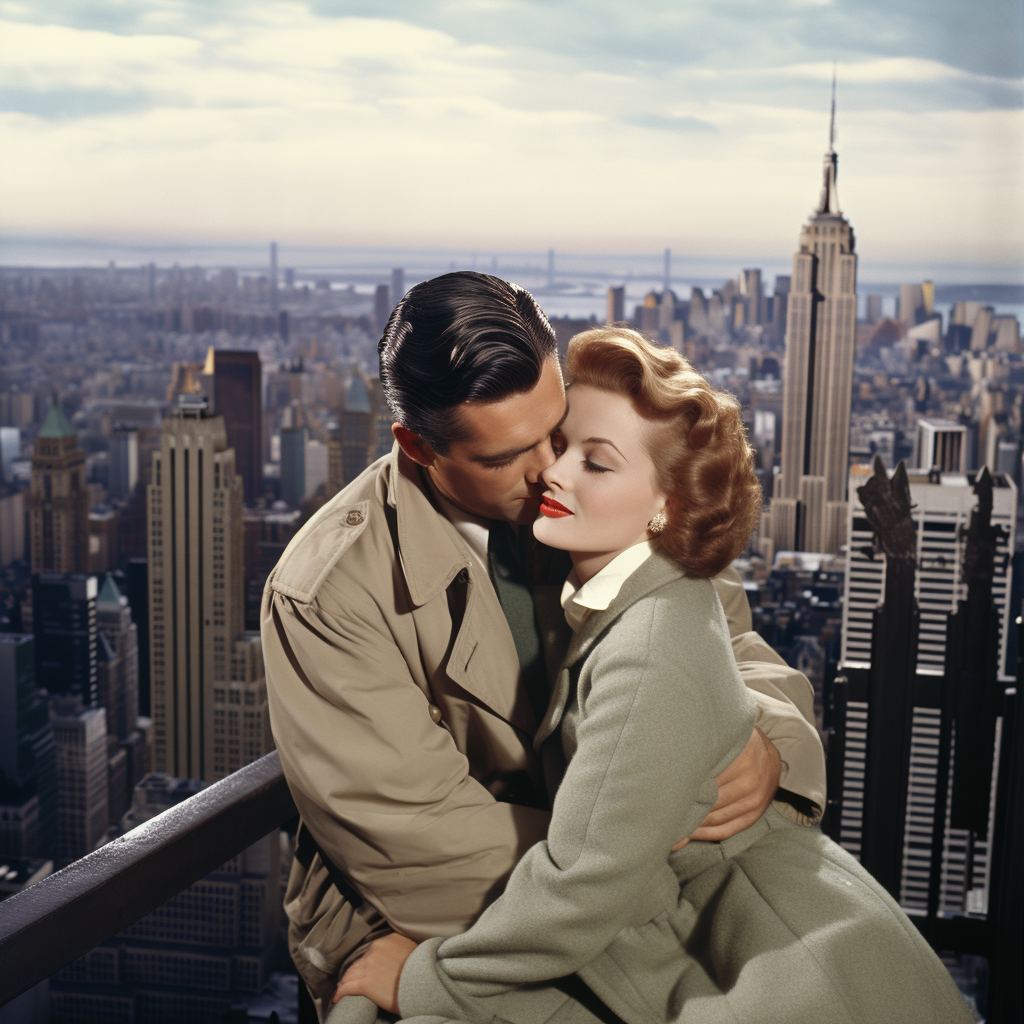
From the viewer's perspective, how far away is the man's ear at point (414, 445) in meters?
1.31

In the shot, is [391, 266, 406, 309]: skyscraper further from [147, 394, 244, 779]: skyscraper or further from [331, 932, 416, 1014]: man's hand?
[331, 932, 416, 1014]: man's hand

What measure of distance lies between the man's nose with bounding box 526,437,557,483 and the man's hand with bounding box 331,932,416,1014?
585mm

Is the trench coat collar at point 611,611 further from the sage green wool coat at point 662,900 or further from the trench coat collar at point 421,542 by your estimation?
the trench coat collar at point 421,542

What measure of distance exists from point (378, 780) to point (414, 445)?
1.41ft

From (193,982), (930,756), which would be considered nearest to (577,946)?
(930,756)

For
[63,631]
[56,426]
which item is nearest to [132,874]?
[63,631]

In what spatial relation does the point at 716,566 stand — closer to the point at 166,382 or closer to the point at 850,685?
the point at 850,685

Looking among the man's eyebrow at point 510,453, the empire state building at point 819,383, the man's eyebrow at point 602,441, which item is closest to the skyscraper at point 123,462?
the empire state building at point 819,383

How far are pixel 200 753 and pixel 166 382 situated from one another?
4694mm

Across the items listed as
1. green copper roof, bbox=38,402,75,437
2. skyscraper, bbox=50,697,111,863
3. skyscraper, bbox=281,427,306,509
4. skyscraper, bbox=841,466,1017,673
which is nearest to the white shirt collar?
skyscraper, bbox=841,466,1017,673

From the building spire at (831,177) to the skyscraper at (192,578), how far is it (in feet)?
21.6

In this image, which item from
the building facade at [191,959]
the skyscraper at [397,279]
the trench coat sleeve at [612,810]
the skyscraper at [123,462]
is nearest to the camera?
the trench coat sleeve at [612,810]

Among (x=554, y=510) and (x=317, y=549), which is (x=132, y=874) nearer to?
(x=317, y=549)

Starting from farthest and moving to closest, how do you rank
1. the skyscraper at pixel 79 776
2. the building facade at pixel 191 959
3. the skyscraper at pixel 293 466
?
the skyscraper at pixel 79 776
the skyscraper at pixel 293 466
the building facade at pixel 191 959
